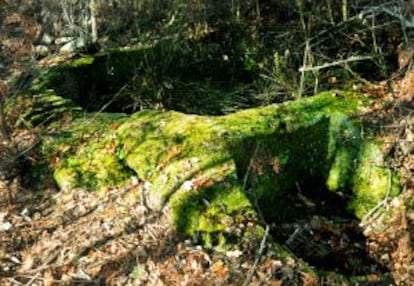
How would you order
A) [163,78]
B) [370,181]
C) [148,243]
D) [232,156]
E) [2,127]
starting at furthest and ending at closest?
[163,78]
[2,127]
[370,181]
[232,156]
[148,243]

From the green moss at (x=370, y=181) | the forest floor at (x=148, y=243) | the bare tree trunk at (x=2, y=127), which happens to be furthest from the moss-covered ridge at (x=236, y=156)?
the bare tree trunk at (x=2, y=127)

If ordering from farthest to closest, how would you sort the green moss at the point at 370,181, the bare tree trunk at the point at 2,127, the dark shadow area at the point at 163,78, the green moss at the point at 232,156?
1. the dark shadow area at the point at 163,78
2. the bare tree trunk at the point at 2,127
3. the green moss at the point at 370,181
4. the green moss at the point at 232,156

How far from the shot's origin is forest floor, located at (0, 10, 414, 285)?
413 cm

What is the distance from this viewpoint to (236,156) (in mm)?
4938

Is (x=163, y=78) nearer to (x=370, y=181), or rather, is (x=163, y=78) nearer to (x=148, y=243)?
(x=370, y=181)

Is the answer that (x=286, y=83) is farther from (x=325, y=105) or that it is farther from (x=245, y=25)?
(x=245, y=25)

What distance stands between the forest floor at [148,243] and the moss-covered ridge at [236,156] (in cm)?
18

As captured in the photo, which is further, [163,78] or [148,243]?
[163,78]

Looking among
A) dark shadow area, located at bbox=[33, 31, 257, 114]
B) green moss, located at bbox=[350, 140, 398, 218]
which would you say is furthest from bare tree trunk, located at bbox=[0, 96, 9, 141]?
green moss, located at bbox=[350, 140, 398, 218]

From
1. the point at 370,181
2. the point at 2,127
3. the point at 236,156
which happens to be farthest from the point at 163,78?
the point at 370,181

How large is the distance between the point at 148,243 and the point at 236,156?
3.61 feet

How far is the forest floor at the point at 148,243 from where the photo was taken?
4.13 metres

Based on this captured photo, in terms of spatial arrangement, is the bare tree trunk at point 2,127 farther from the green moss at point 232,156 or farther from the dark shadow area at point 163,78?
the dark shadow area at point 163,78

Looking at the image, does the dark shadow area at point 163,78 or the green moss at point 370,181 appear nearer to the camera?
the green moss at point 370,181
